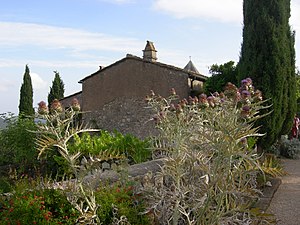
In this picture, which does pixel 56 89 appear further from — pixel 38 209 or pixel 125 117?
pixel 38 209

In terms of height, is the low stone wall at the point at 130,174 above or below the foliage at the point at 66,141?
below

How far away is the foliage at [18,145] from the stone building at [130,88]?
17.2ft

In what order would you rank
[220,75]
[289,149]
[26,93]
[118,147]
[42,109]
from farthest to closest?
[26,93], [289,149], [220,75], [118,147], [42,109]

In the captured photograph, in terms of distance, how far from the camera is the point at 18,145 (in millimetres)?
8227

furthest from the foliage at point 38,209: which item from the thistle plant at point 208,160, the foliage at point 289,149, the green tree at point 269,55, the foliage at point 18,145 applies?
the foliage at point 289,149

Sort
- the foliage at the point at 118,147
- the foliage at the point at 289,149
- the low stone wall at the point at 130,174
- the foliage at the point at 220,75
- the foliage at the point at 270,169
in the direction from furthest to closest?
the foliage at the point at 289,149
the foliage at the point at 220,75
the foliage at the point at 118,147
the foliage at the point at 270,169
the low stone wall at the point at 130,174

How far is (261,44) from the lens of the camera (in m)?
10.1

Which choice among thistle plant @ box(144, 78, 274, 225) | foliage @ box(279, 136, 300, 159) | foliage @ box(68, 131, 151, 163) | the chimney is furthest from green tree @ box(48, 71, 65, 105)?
thistle plant @ box(144, 78, 274, 225)

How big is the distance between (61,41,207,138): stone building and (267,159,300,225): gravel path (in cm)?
536

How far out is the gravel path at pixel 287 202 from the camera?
5486mm

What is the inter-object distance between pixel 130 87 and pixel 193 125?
10.1 m

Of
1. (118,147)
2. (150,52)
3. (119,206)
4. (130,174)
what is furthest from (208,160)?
(150,52)

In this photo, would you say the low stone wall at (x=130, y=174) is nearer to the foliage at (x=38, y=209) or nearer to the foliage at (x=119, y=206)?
the foliage at (x=119, y=206)

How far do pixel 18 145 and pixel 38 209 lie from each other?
527 centimetres
